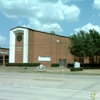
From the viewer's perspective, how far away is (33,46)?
2381 inches

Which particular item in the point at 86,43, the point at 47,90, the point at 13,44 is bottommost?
the point at 47,90

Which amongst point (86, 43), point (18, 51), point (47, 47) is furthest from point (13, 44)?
point (86, 43)

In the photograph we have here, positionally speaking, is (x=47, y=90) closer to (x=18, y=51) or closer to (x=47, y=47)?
(x=18, y=51)

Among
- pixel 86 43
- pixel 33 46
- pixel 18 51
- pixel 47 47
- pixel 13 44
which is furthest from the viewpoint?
pixel 47 47

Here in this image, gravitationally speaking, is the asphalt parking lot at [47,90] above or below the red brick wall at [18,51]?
below

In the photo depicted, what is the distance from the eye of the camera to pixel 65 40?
67188 mm

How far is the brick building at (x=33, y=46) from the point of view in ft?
195

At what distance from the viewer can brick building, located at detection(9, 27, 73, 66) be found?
59.4m

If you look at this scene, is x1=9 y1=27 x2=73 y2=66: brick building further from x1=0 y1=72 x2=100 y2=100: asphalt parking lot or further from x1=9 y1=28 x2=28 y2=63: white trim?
x1=0 y1=72 x2=100 y2=100: asphalt parking lot

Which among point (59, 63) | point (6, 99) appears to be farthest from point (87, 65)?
point (6, 99)

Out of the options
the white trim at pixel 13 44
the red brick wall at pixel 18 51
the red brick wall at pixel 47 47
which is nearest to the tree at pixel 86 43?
the red brick wall at pixel 47 47

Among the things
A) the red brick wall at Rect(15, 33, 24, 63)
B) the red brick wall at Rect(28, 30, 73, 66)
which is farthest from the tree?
the red brick wall at Rect(15, 33, 24, 63)

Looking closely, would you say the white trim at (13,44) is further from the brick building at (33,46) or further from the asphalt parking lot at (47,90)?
the asphalt parking lot at (47,90)

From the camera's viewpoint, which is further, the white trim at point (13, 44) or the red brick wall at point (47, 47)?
the red brick wall at point (47, 47)
